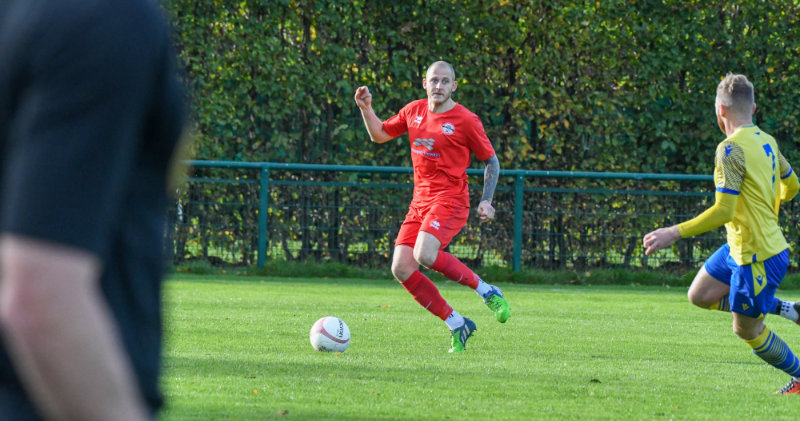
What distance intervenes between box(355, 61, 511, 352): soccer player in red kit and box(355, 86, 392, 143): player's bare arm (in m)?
0.01

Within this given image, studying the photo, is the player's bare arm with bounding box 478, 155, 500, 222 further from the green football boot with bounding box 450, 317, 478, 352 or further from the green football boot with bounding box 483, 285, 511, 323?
the green football boot with bounding box 450, 317, 478, 352

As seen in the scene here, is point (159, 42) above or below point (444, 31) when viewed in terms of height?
below

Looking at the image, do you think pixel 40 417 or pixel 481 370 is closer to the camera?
pixel 40 417

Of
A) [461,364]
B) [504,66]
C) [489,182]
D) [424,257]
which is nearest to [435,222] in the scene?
[424,257]

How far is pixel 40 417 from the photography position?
4.07 feet

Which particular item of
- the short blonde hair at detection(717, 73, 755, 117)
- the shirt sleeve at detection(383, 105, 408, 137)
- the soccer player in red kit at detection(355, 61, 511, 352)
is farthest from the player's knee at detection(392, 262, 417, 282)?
the short blonde hair at detection(717, 73, 755, 117)

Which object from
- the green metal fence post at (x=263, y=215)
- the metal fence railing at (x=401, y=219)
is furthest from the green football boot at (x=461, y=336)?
the green metal fence post at (x=263, y=215)

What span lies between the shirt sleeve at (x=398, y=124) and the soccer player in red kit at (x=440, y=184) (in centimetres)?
5

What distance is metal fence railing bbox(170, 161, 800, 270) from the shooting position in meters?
14.5

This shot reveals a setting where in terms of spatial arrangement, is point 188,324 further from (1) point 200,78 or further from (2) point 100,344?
(2) point 100,344

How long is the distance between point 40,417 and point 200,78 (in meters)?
14.3

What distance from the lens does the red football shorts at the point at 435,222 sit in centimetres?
859

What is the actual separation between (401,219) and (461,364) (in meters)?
7.56

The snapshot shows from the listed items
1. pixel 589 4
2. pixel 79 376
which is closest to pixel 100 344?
pixel 79 376
